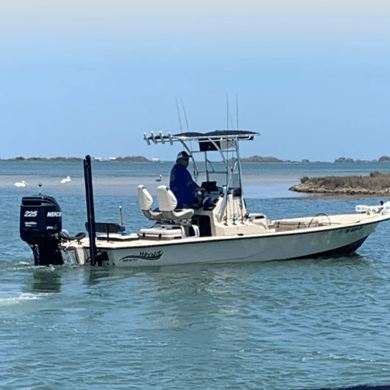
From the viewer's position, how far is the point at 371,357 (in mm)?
10195

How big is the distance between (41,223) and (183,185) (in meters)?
3.22

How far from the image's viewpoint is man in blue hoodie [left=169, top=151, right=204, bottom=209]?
17234 millimetres

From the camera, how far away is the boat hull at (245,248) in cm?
1623

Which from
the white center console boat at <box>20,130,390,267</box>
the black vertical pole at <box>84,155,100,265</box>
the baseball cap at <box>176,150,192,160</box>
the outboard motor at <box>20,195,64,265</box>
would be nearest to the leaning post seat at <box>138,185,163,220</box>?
the white center console boat at <box>20,130,390,267</box>

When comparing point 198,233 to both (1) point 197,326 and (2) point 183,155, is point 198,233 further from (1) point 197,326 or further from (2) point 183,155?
(1) point 197,326

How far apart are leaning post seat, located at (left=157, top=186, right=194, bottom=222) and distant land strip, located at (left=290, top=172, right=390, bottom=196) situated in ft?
123

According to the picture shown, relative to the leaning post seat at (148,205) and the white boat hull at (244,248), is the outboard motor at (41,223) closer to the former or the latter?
the white boat hull at (244,248)

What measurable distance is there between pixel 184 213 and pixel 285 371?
7.35 meters

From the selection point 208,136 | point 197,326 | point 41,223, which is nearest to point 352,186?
point 208,136

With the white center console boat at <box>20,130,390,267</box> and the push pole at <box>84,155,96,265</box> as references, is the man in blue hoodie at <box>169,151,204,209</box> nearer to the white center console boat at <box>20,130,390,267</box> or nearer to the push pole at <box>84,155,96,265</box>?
the white center console boat at <box>20,130,390,267</box>

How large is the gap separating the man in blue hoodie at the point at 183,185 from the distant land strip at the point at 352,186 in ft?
121

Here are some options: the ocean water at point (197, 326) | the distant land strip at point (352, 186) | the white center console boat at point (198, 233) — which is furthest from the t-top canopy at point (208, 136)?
the distant land strip at point (352, 186)

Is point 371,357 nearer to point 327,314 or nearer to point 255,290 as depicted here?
point 327,314

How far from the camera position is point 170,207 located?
54.4 ft
